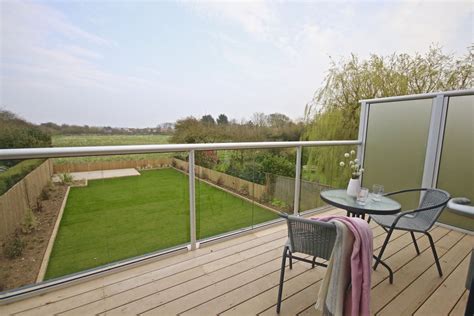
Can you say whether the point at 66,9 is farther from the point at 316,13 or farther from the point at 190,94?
the point at 316,13

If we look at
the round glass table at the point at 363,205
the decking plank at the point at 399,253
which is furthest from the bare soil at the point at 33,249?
the round glass table at the point at 363,205

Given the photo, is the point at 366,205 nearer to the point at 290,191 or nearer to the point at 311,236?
the point at 311,236

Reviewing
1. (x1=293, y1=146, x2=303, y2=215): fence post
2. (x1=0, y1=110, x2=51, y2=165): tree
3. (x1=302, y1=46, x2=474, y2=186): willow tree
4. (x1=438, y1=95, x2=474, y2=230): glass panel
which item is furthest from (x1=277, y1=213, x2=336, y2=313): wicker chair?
(x1=302, y1=46, x2=474, y2=186): willow tree

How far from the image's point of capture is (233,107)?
25.2ft

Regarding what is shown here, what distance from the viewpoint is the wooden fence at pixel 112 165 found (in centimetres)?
183

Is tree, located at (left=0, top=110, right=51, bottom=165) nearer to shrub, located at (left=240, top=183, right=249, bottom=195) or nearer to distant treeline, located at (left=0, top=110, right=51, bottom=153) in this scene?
distant treeline, located at (left=0, top=110, right=51, bottom=153)

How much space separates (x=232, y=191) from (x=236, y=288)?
3.56 feet

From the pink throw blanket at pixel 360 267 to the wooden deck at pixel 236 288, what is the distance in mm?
502

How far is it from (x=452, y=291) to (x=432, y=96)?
2471 mm

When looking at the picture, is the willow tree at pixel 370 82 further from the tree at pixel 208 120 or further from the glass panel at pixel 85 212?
the glass panel at pixel 85 212

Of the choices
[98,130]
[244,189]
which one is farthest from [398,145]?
[98,130]

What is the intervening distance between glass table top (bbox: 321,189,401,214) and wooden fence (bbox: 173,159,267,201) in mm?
861

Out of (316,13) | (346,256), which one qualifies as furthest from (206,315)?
(316,13)

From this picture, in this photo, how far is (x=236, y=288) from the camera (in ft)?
6.20
